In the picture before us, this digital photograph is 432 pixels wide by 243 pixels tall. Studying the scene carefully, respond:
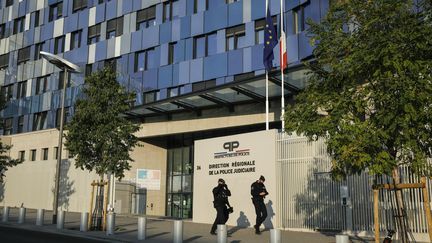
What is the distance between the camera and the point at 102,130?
1722cm

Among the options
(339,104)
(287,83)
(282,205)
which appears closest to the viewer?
(339,104)

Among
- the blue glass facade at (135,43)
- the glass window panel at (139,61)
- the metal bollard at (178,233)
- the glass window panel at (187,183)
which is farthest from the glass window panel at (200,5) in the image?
the metal bollard at (178,233)

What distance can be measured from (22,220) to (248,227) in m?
9.54

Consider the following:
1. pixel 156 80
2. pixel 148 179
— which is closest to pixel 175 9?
pixel 156 80

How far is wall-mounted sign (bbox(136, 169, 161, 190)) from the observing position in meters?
28.2

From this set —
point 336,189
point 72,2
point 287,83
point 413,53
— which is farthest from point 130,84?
point 413,53

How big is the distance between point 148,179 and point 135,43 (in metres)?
9.94

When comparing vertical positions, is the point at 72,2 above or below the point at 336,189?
above

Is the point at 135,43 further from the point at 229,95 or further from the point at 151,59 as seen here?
the point at 229,95

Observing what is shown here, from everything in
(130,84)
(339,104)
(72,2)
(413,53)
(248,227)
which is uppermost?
(72,2)

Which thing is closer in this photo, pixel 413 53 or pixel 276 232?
pixel 413 53

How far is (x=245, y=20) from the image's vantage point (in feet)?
91.0

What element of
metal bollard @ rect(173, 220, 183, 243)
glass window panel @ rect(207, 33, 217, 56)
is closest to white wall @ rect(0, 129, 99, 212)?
glass window panel @ rect(207, 33, 217, 56)

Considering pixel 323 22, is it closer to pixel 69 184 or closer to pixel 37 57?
pixel 69 184
